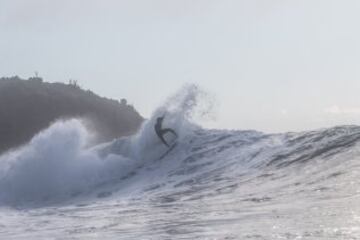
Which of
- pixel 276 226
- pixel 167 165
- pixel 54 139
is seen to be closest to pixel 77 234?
pixel 276 226

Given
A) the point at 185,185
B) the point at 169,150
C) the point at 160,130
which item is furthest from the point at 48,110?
the point at 185,185

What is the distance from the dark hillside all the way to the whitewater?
15.5 m

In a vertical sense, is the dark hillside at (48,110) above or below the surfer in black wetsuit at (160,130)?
above

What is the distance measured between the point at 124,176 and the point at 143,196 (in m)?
4.73

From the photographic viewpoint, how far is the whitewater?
9.60 meters

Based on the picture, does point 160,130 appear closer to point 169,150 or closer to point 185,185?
point 169,150

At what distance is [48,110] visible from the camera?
43.0 m

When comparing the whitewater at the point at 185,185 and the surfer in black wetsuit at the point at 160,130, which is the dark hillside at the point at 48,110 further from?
the surfer in black wetsuit at the point at 160,130

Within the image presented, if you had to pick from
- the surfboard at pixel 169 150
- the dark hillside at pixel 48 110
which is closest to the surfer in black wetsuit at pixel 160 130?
the surfboard at pixel 169 150

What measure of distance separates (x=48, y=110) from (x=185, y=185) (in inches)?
1087

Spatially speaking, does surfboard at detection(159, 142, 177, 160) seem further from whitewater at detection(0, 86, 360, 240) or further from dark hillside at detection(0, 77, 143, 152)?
dark hillside at detection(0, 77, 143, 152)

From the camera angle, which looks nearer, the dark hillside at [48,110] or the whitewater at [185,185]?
the whitewater at [185,185]

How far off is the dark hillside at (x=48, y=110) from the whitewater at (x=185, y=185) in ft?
50.9

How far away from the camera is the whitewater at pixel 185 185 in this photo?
31.5 ft
